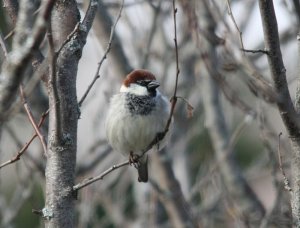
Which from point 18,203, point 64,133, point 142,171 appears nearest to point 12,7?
point 64,133

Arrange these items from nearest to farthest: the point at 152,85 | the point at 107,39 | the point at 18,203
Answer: the point at 152,85
the point at 18,203
the point at 107,39

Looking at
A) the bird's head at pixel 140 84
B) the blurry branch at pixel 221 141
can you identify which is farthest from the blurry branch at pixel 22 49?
the blurry branch at pixel 221 141

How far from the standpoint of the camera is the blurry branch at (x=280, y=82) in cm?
229

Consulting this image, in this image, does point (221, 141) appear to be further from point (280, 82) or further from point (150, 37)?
point (280, 82)

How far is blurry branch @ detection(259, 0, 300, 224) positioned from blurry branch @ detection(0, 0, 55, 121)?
39.5 inches

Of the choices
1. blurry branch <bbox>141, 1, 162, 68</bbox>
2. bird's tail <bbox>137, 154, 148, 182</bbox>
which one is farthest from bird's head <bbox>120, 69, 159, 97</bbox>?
blurry branch <bbox>141, 1, 162, 68</bbox>

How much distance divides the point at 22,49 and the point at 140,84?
2.44 metres

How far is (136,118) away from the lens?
365 cm

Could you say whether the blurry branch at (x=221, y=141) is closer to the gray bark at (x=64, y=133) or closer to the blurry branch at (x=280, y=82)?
the blurry branch at (x=280, y=82)

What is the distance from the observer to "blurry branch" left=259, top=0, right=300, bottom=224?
7.52 ft

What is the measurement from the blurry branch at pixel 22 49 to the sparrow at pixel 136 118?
2033mm

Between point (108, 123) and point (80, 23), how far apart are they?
4.39 feet

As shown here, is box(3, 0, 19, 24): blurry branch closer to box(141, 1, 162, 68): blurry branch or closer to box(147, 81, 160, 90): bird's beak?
box(147, 81, 160, 90): bird's beak

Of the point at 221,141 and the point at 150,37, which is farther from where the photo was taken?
the point at 221,141
